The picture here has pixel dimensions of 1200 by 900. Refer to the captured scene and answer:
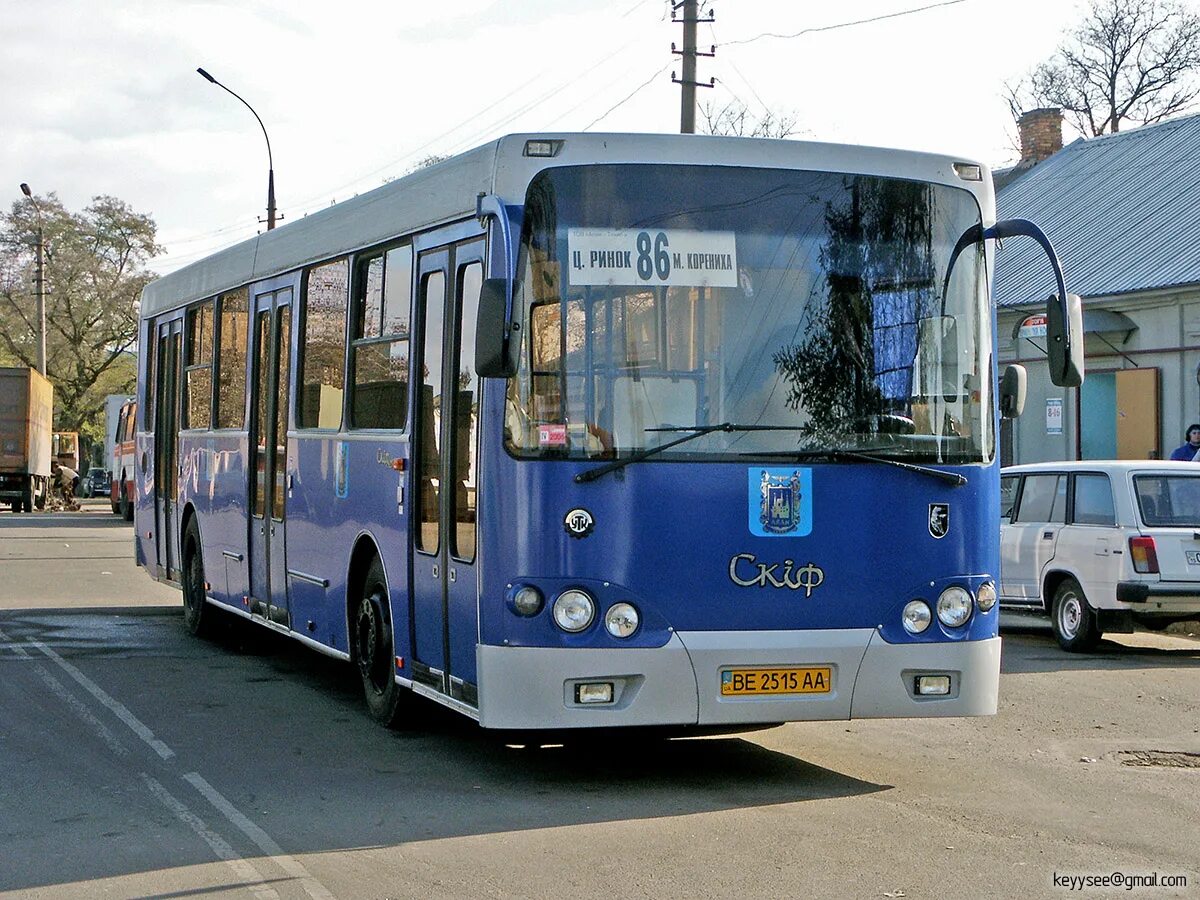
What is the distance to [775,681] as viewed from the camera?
8430mm

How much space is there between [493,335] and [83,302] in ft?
236

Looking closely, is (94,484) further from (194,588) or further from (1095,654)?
(1095,654)

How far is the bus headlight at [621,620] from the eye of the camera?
826 cm

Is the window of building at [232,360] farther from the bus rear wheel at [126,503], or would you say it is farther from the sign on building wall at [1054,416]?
the bus rear wheel at [126,503]

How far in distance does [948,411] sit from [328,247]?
4457 mm

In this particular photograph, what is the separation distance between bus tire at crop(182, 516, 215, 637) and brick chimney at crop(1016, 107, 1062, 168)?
31100 mm

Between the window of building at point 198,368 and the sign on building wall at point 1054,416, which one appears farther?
the sign on building wall at point 1054,416

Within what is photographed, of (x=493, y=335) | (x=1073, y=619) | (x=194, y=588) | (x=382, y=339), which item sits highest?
(x=382, y=339)

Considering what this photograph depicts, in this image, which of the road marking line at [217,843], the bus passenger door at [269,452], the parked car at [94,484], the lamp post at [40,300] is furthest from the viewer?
the parked car at [94,484]

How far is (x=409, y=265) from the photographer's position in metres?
9.98

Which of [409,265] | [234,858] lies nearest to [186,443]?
[409,265]

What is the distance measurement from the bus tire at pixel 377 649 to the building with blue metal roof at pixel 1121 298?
1711cm

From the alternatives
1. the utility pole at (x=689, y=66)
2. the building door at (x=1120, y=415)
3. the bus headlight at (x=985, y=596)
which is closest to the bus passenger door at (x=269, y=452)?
the bus headlight at (x=985, y=596)

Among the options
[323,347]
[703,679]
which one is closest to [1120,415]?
[323,347]
